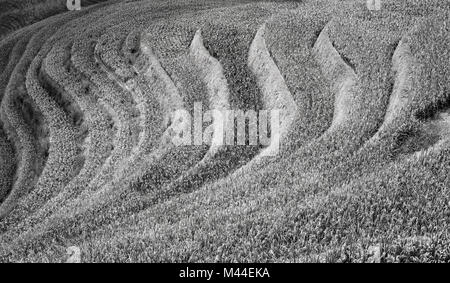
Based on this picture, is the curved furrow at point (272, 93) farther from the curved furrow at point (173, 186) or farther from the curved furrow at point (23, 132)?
the curved furrow at point (23, 132)

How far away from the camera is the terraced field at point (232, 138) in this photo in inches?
671

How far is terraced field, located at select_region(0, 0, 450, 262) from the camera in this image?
55.9 ft

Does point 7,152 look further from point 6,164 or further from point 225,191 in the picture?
point 225,191

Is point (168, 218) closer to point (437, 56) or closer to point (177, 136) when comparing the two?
point (177, 136)

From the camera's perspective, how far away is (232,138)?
34.2m

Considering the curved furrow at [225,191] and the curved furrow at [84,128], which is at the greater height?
the curved furrow at [84,128]

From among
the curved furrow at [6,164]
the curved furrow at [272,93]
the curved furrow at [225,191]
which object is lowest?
the curved furrow at [225,191]

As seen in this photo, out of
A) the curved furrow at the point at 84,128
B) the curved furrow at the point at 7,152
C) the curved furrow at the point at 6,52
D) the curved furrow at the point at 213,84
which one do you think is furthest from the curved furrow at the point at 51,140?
the curved furrow at the point at 213,84

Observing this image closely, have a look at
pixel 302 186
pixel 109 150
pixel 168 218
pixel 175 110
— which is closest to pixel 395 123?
pixel 302 186

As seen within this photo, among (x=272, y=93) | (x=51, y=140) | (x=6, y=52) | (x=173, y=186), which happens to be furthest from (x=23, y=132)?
(x=173, y=186)

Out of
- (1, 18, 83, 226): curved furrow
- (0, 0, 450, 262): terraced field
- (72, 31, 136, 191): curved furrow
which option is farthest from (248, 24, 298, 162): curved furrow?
(1, 18, 83, 226): curved furrow

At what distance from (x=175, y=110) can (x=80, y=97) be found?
51.5 ft

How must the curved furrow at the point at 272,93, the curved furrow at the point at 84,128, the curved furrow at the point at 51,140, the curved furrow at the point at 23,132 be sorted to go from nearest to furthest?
the curved furrow at the point at 84,128
the curved furrow at the point at 272,93
the curved furrow at the point at 51,140
the curved furrow at the point at 23,132

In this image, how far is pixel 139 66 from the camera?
2152 inches
